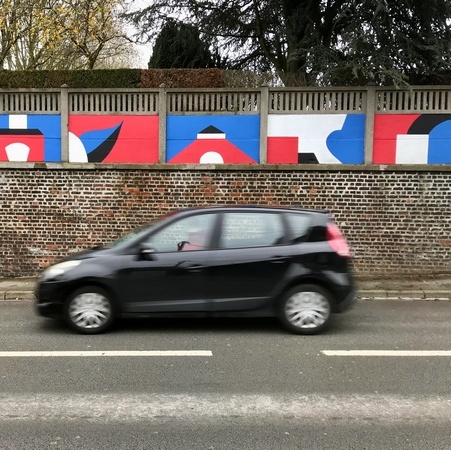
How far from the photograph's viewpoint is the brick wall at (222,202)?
9.62m

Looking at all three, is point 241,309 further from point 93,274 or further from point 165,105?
point 165,105

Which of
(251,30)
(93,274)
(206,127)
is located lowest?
(93,274)

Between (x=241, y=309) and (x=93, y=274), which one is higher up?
(x=93, y=274)

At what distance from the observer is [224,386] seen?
14.2 feet

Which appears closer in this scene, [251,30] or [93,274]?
[93,274]

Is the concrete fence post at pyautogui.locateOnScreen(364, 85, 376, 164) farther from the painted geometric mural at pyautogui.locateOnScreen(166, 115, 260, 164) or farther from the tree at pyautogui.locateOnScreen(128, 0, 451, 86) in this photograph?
the painted geometric mural at pyautogui.locateOnScreen(166, 115, 260, 164)

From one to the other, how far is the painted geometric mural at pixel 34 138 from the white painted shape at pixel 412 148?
22.3ft

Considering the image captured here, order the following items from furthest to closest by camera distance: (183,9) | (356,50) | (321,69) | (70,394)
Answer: (183,9)
(321,69)
(356,50)
(70,394)

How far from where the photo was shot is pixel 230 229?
19.5 ft

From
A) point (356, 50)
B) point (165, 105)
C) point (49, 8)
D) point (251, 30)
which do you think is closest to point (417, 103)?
point (356, 50)

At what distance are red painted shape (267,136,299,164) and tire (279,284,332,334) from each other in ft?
14.2

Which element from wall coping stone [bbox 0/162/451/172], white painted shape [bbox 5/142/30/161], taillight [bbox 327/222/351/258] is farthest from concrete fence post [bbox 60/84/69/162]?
taillight [bbox 327/222/351/258]

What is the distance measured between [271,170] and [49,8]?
9.47m

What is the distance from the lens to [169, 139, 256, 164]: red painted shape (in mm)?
9750
